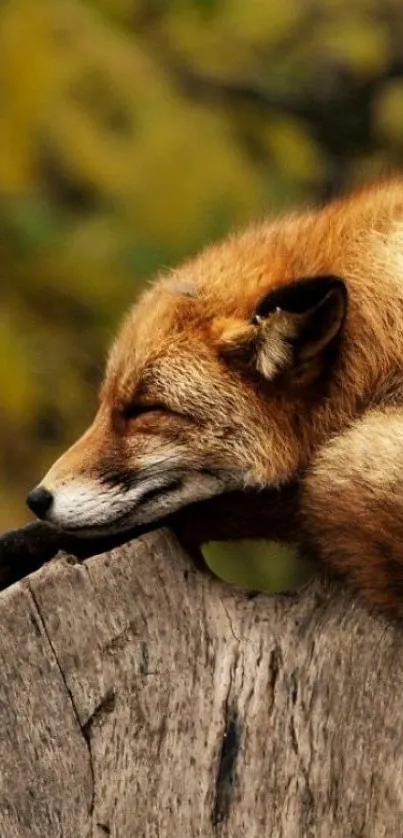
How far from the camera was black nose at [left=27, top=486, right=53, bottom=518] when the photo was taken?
11.4ft

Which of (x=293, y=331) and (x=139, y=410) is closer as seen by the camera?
(x=293, y=331)

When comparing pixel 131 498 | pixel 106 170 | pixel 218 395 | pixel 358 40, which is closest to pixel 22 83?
pixel 106 170

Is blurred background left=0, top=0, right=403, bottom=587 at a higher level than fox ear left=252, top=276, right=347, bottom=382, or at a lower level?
higher

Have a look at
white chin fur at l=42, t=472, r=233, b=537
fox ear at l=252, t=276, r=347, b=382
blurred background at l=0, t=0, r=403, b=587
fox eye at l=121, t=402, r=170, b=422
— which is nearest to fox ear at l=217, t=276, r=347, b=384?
fox ear at l=252, t=276, r=347, b=382

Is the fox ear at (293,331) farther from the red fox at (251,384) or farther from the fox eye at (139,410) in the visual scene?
the fox eye at (139,410)

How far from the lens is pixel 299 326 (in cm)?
347

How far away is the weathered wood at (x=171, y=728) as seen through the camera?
2.86m

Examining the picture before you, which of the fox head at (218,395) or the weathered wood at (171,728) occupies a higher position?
the fox head at (218,395)

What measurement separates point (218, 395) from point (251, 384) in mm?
101

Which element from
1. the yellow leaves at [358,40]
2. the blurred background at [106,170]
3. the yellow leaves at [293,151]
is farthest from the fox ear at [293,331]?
the yellow leaves at [358,40]

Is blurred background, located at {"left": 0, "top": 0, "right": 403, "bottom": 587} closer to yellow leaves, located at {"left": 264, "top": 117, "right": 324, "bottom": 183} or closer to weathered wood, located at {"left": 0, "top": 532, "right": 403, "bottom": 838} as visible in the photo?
yellow leaves, located at {"left": 264, "top": 117, "right": 324, "bottom": 183}

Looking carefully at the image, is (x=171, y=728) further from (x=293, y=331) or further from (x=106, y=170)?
(x=106, y=170)

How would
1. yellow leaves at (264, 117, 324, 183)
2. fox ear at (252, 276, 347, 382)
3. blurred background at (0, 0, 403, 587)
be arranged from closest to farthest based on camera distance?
fox ear at (252, 276, 347, 382) → blurred background at (0, 0, 403, 587) → yellow leaves at (264, 117, 324, 183)

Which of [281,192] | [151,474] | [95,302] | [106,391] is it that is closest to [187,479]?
[151,474]
